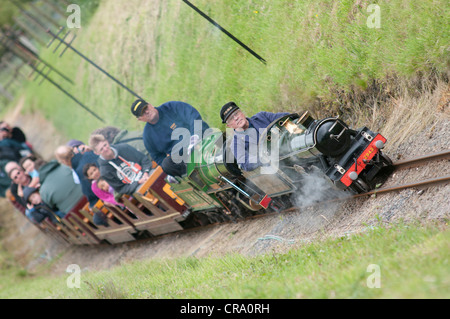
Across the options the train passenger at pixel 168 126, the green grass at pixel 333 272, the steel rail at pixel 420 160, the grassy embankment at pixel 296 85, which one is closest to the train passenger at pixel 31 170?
the grassy embankment at pixel 296 85

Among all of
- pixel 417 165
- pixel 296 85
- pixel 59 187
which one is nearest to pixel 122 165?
pixel 296 85

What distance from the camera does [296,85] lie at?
10.7 meters

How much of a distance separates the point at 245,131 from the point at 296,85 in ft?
8.73

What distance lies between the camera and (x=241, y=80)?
13008 millimetres

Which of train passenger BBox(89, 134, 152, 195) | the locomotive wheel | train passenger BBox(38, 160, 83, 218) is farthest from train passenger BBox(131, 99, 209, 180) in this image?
train passenger BBox(38, 160, 83, 218)

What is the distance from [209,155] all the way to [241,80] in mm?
3945

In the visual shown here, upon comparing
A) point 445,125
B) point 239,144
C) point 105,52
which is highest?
point 445,125

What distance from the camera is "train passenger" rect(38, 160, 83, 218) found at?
17.0 metres

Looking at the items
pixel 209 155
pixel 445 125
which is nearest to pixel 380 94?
pixel 445 125

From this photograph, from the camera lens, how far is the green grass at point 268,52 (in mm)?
8031

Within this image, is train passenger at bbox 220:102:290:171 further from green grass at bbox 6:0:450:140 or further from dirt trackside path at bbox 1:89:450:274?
green grass at bbox 6:0:450:140

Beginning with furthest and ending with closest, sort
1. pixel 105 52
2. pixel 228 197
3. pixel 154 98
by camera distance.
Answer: pixel 105 52, pixel 154 98, pixel 228 197

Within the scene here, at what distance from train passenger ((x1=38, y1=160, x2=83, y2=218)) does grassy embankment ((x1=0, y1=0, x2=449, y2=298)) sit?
9.13 feet
